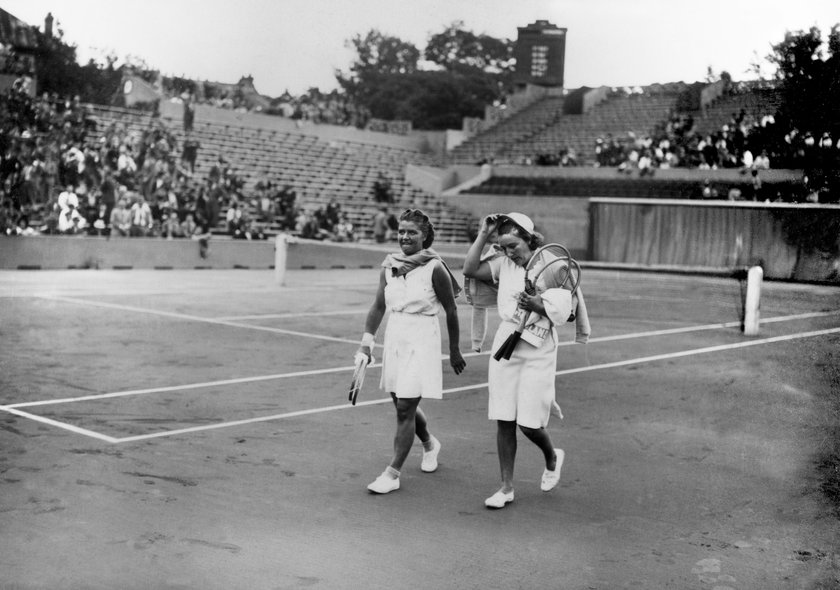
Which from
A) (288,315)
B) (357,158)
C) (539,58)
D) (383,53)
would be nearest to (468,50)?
(383,53)

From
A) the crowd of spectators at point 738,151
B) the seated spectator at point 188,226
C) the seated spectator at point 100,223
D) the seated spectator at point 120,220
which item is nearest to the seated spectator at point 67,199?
the seated spectator at point 100,223

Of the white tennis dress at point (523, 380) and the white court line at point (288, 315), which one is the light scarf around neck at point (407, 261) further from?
the white court line at point (288, 315)

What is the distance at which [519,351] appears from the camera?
256 inches

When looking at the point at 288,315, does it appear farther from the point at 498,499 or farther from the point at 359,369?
the point at 498,499

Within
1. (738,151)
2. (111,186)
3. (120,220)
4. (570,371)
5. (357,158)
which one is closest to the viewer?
(570,371)

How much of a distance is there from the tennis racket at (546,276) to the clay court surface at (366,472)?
104 cm

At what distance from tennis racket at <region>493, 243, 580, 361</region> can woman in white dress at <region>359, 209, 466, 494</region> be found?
56 cm

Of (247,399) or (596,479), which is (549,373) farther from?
(247,399)

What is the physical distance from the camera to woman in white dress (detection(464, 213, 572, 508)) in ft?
21.0

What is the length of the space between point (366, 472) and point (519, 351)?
1.61m

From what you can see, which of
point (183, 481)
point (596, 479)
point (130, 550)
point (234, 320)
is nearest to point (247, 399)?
point (183, 481)

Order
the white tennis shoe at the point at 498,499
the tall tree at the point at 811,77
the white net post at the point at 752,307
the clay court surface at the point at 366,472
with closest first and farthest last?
the clay court surface at the point at 366,472 → the white tennis shoe at the point at 498,499 → the white net post at the point at 752,307 → the tall tree at the point at 811,77

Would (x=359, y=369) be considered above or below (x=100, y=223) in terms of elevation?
below

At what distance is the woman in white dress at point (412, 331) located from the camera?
22.4 ft
